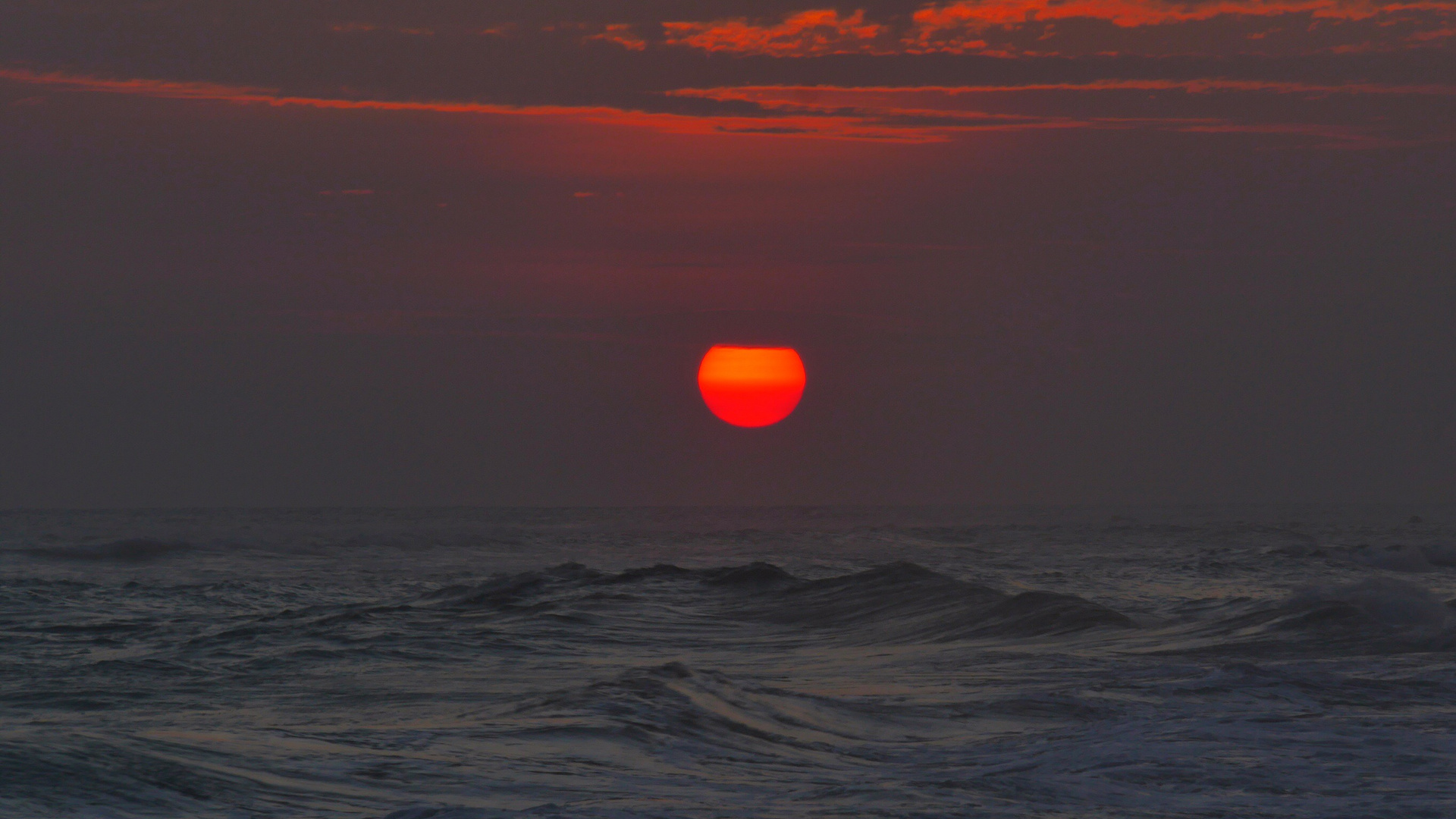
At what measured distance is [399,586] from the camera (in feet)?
103

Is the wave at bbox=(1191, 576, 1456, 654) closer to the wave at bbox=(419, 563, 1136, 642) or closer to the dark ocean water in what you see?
the dark ocean water

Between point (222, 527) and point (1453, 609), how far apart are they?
66.0m

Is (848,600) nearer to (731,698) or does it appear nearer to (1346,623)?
(1346,623)

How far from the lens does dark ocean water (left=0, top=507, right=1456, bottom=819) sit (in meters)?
7.80

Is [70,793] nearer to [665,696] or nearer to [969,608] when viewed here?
[665,696]

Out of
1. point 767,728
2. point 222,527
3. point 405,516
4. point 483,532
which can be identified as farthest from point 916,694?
point 405,516

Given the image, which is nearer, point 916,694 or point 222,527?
point 916,694

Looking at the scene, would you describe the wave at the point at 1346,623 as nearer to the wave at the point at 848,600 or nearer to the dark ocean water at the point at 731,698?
the dark ocean water at the point at 731,698

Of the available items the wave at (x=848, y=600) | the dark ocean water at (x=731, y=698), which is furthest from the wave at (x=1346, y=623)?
the wave at (x=848, y=600)

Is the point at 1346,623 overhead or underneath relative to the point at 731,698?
underneath

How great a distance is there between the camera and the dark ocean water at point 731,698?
7.80 m

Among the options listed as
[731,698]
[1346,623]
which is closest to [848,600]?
[1346,623]

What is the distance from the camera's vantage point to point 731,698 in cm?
1134

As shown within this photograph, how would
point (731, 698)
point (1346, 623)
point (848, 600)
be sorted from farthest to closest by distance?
point (848, 600) < point (1346, 623) < point (731, 698)
